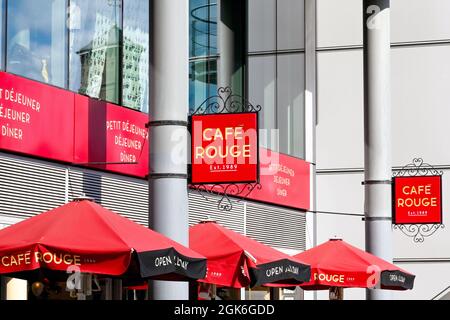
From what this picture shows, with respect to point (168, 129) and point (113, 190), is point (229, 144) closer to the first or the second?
point (113, 190)

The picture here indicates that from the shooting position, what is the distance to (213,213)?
2206 centimetres

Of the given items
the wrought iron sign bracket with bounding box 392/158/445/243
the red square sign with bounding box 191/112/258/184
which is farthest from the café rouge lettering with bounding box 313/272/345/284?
the wrought iron sign bracket with bounding box 392/158/445/243

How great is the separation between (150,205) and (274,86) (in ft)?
47.1

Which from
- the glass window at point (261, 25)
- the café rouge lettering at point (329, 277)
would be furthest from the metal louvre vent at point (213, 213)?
the glass window at point (261, 25)

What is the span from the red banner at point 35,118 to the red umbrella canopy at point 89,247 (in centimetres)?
336

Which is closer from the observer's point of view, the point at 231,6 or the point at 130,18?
the point at 130,18

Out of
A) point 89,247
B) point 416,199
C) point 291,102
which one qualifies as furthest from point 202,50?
point 89,247

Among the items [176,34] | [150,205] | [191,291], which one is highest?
[176,34]

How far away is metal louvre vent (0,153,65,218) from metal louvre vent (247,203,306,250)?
27.3 ft

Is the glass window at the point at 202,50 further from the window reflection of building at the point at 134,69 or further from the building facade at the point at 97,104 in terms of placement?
the window reflection of building at the point at 134,69

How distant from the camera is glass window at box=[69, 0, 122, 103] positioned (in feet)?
57.0

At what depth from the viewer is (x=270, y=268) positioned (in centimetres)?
1492
